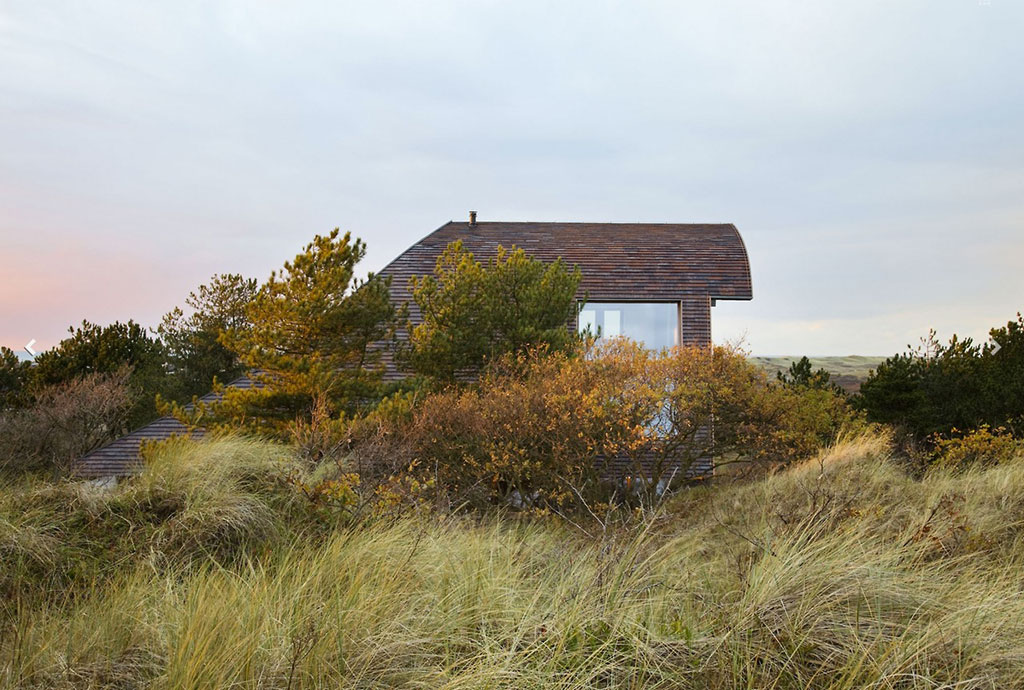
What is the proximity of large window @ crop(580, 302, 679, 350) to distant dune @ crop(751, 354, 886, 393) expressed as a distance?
18.0 m

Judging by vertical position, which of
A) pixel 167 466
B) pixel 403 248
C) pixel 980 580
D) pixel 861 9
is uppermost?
pixel 861 9

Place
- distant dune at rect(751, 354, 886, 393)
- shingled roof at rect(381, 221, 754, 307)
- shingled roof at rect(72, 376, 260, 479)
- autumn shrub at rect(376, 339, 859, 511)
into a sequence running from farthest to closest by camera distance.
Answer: distant dune at rect(751, 354, 886, 393) < shingled roof at rect(381, 221, 754, 307) < shingled roof at rect(72, 376, 260, 479) < autumn shrub at rect(376, 339, 859, 511)

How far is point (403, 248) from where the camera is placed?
54.1ft

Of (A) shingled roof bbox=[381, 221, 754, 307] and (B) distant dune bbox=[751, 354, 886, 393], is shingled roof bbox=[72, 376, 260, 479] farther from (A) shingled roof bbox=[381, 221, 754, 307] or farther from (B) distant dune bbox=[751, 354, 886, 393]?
(B) distant dune bbox=[751, 354, 886, 393]

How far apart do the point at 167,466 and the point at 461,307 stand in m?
6.66

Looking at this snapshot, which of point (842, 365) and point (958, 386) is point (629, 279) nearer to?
point (958, 386)

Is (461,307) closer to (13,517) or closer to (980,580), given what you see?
(13,517)

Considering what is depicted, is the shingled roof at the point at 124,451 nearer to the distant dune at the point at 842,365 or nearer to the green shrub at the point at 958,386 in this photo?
the green shrub at the point at 958,386

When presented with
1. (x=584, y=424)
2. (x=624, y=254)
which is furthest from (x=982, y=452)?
(x=624, y=254)

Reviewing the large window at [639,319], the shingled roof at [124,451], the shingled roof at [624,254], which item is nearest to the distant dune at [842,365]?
the shingled roof at [624,254]

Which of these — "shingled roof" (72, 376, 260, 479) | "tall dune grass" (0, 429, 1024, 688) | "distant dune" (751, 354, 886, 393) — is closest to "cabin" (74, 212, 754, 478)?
"shingled roof" (72, 376, 260, 479)

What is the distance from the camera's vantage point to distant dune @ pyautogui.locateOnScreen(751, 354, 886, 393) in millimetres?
32541

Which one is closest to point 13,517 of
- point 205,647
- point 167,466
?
point 167,466

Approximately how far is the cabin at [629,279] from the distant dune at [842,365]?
56.0 ft
